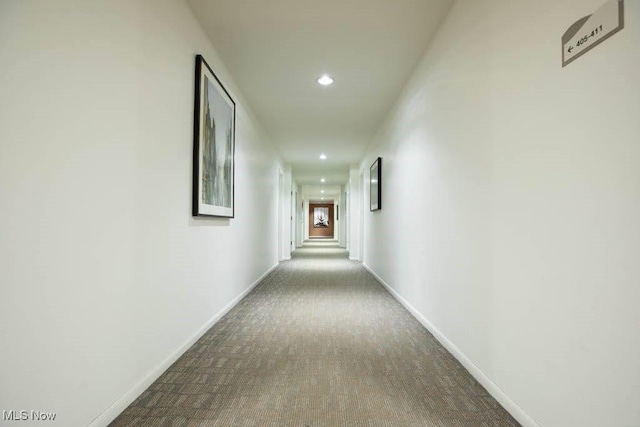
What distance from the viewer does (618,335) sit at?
1.15 m

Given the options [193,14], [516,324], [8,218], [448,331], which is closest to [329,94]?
[193,14]

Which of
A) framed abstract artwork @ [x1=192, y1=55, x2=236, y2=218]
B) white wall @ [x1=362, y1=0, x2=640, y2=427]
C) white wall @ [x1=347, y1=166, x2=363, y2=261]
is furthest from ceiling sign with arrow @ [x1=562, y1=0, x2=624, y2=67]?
white wall @ [x1=347, y1=166, x2=363, y2=261]

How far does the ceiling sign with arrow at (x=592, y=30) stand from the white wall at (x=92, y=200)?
1.89 metres

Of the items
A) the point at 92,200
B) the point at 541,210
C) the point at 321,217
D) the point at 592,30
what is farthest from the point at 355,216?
the point at 321,217

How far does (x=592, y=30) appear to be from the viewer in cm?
126

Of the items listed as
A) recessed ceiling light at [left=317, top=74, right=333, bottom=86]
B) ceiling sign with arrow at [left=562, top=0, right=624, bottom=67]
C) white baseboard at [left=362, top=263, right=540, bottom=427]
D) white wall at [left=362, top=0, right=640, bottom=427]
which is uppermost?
recessed ceiling light at [left=317, top=74, right=333, bottom=86]

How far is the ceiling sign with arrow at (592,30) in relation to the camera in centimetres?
116

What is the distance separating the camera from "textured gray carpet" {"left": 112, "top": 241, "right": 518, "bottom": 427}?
1753 mm

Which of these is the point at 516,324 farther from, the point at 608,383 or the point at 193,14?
the point at 193,14

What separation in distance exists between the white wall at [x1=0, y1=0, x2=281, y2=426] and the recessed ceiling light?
1.63 meters

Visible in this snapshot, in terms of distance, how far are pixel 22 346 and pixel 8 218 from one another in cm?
43

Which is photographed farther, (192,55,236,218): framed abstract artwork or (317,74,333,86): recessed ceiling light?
(317,74,333,86): recessed ceiling light

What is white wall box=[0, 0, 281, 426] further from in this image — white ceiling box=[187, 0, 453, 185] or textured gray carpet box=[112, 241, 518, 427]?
white ceiling box=[187, 0, 453, 185]

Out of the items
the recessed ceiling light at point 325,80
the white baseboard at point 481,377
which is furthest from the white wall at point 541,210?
the recessed ceiling light at point 325,80
